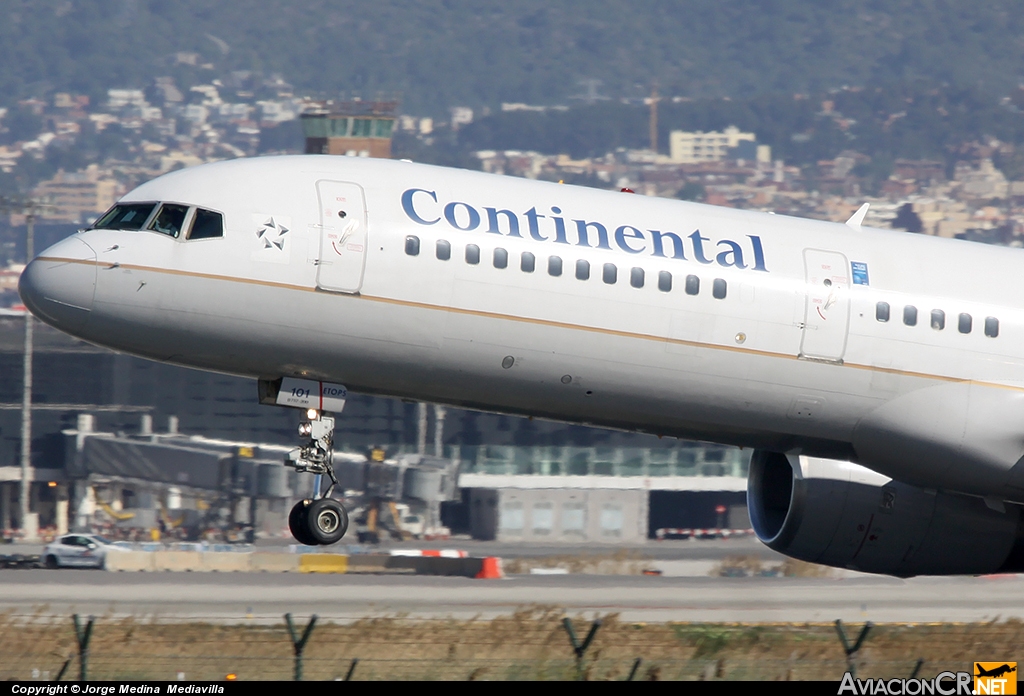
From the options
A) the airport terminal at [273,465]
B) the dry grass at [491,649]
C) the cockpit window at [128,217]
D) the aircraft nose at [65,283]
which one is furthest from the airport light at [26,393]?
the aircraft nose at [65,283]

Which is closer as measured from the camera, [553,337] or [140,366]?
[553,337]

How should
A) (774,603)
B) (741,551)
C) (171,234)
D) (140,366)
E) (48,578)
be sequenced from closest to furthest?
1. (171,234)
2. (774,603)
3. (48,578)
4. (741,551)
5. (140,366)

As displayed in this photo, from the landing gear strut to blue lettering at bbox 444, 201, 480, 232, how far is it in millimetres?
3768

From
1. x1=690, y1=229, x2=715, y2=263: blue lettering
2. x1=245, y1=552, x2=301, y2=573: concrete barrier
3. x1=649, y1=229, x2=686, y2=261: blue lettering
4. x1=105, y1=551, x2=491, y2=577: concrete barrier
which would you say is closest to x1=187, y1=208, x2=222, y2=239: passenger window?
x1=649, y1=229, x2=686, y2=261: blue lettering

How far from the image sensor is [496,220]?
25469mm

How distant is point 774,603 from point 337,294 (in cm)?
2214

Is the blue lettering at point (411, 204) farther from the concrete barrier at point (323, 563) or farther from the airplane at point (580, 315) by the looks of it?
the concrete barrier at point (323, 563)

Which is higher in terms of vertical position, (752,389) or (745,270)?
(745,270)

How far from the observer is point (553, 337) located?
25.6 metres

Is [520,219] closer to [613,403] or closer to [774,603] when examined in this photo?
[613,403]

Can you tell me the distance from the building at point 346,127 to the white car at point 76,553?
122744 mm

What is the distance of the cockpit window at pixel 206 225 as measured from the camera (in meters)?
24.8

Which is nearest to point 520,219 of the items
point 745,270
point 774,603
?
point 745,270

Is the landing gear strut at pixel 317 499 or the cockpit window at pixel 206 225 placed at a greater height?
the cockpit window at pixel 206 225
